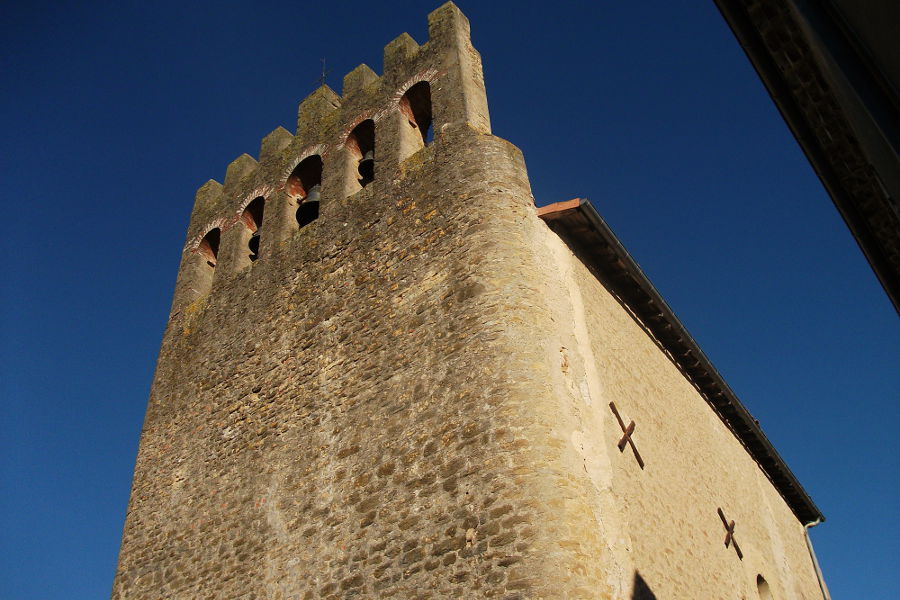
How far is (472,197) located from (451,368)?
2.00 metres

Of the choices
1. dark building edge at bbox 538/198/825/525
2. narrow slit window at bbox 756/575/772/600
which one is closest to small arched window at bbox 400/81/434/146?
dark building edge at bbox 538/198/825/525

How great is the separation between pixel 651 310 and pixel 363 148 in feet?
15.3

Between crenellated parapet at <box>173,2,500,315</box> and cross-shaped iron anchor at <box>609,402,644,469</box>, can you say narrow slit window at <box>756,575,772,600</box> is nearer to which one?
cross-shaped iron anchor at <box>609,402,644,469</box>

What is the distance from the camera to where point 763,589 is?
9.71m

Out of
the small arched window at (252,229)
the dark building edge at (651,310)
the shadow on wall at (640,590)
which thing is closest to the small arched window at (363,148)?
the small arched window at (252,229)

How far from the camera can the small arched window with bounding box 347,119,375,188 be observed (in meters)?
9.80

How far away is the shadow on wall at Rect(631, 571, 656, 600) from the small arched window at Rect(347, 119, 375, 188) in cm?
625

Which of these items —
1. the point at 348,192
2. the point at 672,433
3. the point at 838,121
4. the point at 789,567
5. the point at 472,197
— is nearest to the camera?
the point at 838,121

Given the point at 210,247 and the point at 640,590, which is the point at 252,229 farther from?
the point at 640,590

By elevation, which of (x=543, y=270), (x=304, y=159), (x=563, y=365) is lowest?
(x=563, y=365)

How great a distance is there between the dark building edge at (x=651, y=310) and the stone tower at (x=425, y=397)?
0.14ft

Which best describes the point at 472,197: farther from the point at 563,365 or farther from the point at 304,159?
the point at 304,159

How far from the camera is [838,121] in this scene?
372cm

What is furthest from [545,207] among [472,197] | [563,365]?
[563,365]
